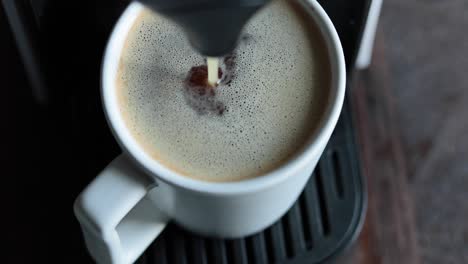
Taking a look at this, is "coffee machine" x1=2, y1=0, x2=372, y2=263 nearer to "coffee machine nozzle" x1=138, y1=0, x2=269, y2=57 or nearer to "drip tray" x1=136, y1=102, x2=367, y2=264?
"drip tray" x1=136, y1=102, x2=367, y2=264

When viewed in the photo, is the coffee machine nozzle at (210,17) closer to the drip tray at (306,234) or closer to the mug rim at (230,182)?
the mug rim at (230,182)

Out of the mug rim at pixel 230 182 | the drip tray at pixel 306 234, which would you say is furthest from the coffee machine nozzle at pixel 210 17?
the drip tray at pixel 306 234

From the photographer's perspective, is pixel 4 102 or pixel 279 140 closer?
pixel 279 140

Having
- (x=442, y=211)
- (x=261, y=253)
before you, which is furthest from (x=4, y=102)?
(x=442, y=211)

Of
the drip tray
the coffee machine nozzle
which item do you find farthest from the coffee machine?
the coffee machine nozzle

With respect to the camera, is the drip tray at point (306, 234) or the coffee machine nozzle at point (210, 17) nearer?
the coffee machine nozzle at point (210, 17)

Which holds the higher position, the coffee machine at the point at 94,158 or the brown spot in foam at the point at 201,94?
the brown spot in foam at the point at 201,94

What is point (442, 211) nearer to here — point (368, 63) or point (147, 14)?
point (368, 63)
